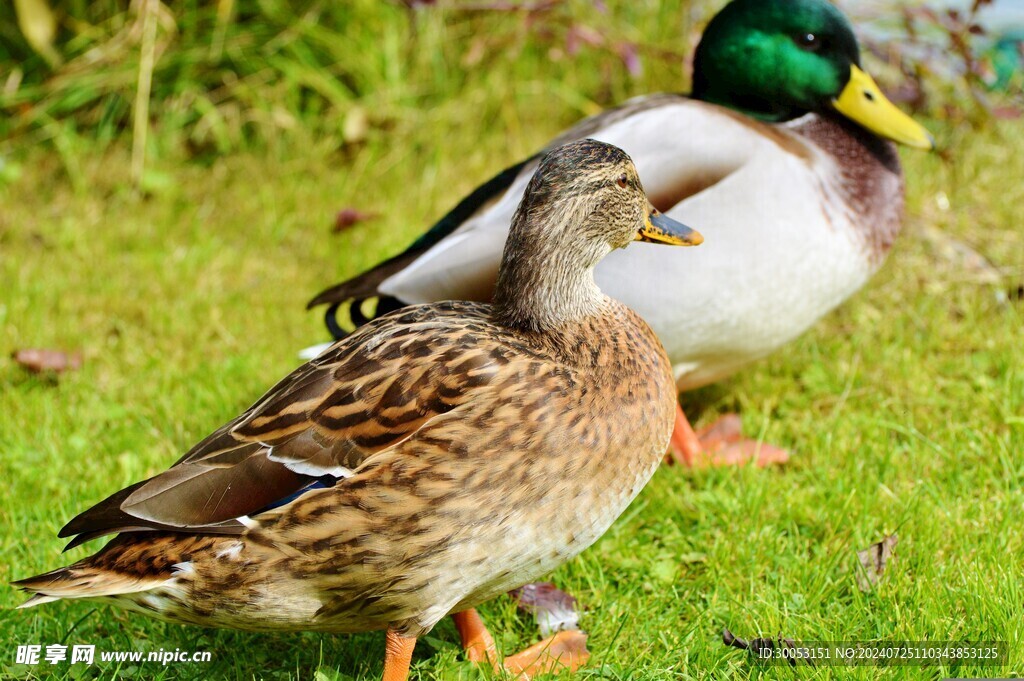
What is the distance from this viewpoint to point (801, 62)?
140 inches

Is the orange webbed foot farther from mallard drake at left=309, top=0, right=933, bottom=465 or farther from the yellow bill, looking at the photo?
the yellow bill

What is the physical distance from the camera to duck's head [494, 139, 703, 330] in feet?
7.68

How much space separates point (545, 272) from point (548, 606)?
88 centimetres

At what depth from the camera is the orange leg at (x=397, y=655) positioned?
230 cm

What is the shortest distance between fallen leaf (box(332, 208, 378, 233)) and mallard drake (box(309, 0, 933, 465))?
1.71m

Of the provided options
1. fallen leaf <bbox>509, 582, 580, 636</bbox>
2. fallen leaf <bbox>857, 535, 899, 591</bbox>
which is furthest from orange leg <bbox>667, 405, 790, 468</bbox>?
fallen leaf <bbox>509, 582, 580, 636</bbox>

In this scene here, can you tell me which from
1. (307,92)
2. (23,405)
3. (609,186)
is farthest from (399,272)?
(307,92)

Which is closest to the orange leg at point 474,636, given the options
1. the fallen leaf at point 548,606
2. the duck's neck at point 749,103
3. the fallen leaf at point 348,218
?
the fallen leaf at point 548,606

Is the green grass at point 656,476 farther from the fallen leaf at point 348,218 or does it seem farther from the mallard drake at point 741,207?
the mallard drake at point 741,207

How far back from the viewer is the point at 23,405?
3729 mm

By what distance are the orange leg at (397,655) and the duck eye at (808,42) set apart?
2.27 metres

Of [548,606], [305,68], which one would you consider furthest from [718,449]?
[305,68]

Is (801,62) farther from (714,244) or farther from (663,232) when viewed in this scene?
(663,232)

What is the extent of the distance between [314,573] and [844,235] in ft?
6.37
